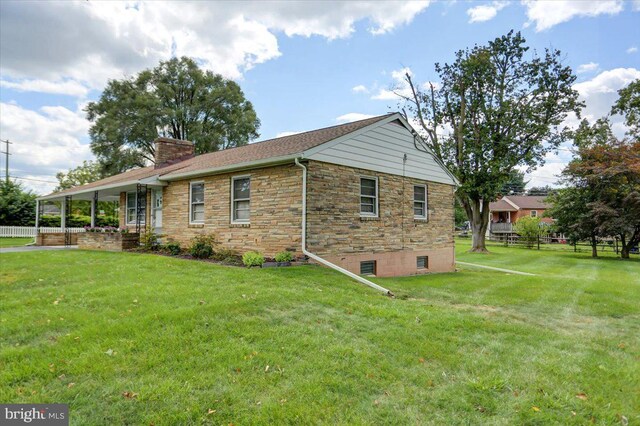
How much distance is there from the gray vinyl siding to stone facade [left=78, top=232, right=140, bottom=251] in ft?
29.3

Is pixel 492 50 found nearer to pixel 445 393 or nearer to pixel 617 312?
pixel 617 312

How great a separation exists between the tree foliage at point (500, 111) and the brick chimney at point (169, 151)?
14549mm

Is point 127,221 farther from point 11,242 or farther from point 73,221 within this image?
point 73,221

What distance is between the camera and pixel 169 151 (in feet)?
62.0

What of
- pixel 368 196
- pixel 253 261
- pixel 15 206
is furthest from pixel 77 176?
pixel 368 196

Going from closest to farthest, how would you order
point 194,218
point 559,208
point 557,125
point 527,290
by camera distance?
1. point 527,290
2. point 194,218
3. point 557,125
4. point 559,208

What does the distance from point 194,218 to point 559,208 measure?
79.5 ft

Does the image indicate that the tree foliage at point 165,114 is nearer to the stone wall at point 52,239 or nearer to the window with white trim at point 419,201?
the stone wall at point 52,239

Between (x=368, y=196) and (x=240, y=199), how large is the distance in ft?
13.2

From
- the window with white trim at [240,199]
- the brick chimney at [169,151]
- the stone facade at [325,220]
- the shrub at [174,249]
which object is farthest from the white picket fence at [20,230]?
the window with white trim at [240,199]

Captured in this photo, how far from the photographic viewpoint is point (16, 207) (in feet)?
85.1

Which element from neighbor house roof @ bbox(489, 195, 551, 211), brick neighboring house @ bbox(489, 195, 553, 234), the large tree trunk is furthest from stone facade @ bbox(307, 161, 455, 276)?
neighbor house roof @ bbox(489, 195, 551, 211)

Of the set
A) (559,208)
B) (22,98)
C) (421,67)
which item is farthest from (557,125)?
(22,98)

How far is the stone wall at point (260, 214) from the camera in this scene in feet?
33.3
